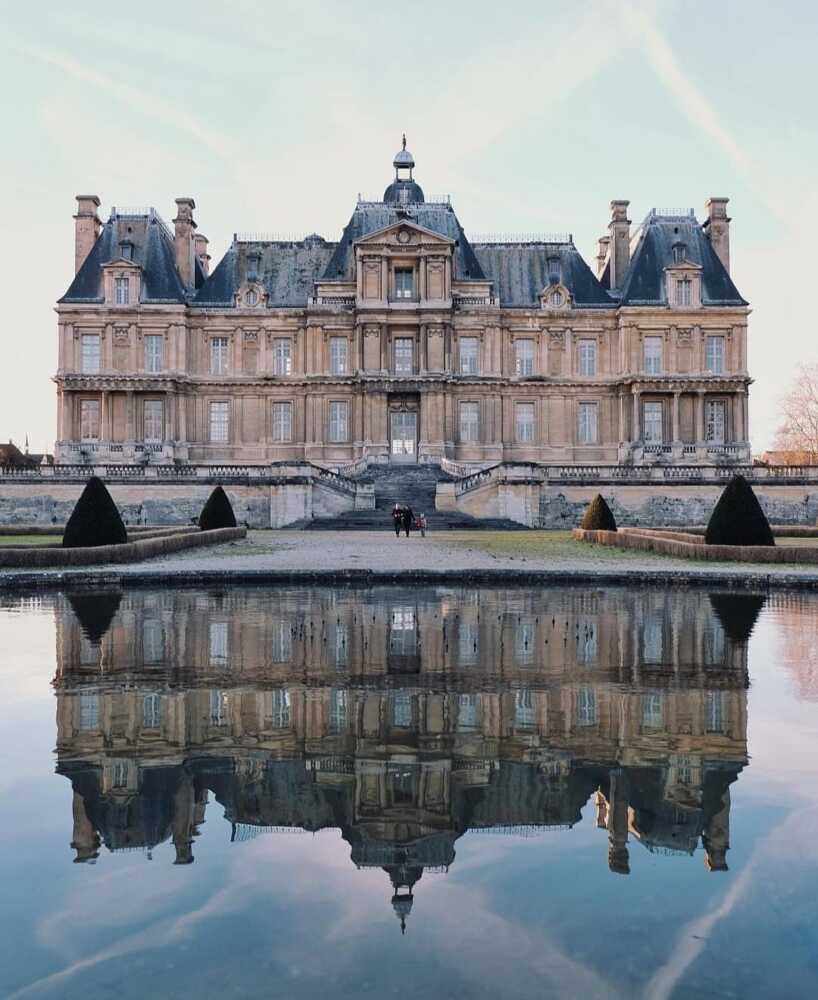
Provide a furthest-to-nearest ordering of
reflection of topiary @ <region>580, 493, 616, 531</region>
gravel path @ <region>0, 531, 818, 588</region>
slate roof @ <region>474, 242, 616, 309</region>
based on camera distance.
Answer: slate roof @ <region>474, 242, 616, 309</region>
reflection of topiary @ <region>580, 493, 616, 531</region>
gravel path @ <region>0, 531, 818, 588</region>

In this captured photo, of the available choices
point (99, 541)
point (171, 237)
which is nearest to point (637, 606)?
point (99, 541)

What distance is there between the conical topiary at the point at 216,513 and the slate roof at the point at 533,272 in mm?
20560

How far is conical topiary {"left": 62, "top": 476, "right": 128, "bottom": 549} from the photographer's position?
17875mm

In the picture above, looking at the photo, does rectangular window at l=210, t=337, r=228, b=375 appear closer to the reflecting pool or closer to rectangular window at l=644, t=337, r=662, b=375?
rectangular window at l=644, t=337, r=662, b=375

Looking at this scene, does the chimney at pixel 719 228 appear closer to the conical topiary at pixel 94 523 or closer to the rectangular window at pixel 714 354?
the rectangular window at pixel 714 354

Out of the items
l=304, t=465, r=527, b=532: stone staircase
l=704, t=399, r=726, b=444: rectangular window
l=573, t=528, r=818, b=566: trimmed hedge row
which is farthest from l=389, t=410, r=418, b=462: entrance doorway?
l=573, t=528, r=818, b=566: trimmed hedge row

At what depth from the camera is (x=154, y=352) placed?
41.5 metres

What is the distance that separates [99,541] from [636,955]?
16261 millimetres

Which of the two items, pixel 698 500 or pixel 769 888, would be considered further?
pixel 698 500

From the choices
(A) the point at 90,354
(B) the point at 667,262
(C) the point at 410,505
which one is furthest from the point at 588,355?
(A) the point at 90,354

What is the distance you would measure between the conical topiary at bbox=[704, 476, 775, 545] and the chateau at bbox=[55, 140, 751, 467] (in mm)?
21917

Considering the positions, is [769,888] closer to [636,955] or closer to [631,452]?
[636,955]

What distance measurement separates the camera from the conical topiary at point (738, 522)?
1858 cm

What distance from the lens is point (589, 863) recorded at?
3707 mm
